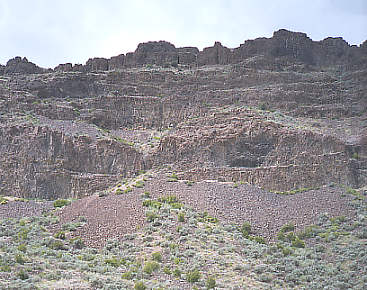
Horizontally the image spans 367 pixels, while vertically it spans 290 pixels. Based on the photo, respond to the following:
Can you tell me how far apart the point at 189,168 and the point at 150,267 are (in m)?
15.6

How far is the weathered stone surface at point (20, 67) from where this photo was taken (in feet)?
159

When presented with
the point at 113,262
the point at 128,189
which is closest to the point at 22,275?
the point at 113,262

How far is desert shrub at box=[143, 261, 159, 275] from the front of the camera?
21.7 metres

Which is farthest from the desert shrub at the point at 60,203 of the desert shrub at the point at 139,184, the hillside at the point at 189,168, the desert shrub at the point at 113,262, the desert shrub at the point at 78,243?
the desert shrub at the point at 113,262

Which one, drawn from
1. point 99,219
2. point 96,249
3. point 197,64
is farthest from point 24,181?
point 197,64

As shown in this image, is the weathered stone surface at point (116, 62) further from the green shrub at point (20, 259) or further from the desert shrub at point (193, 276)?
the desert shrub at point (193, 276)

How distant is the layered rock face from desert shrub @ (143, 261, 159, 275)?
44.3ft

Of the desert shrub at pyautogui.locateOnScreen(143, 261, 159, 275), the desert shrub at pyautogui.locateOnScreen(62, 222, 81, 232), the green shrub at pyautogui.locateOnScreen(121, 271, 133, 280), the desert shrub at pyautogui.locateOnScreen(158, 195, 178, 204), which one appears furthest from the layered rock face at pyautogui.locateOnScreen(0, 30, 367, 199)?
the green shrub at pyautogui.locateOnScreen(121, 271, 133, 280)

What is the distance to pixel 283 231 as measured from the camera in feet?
92.6

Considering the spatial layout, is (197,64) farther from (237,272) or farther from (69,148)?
(237,272)

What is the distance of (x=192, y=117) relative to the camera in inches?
1730

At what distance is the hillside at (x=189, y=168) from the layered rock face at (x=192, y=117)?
13 cm

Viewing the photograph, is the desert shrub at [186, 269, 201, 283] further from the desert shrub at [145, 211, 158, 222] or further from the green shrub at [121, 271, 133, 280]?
the desert shrub at [145, 211, 158, 222]

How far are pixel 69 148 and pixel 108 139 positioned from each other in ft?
11.3
